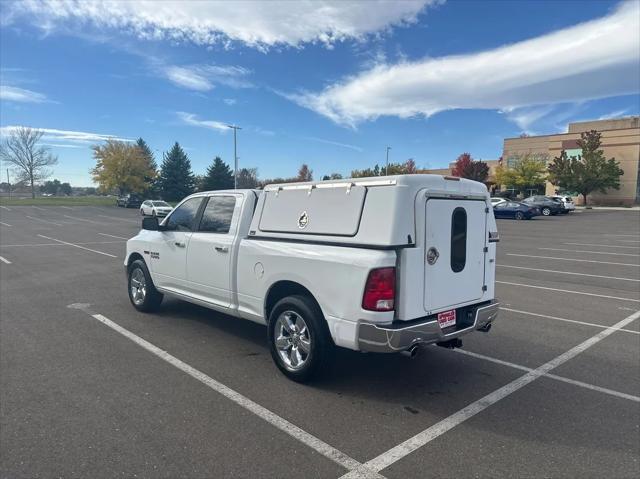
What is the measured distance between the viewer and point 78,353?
4.95 m

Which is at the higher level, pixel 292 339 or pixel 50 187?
pixel 50 187

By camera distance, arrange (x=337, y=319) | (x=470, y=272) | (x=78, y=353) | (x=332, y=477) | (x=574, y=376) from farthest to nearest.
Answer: (x=78, y=353), (x=574, y=376), (x=470, y=272), (x=337, y=319), (x=332, y=477)

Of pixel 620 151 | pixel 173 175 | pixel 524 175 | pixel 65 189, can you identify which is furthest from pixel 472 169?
pixel 65 189

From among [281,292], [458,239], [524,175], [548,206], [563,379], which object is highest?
[524,175]

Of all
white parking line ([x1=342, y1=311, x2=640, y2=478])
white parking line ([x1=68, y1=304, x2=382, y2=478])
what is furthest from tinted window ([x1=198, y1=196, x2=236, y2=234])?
white parking line ([x1=342, y1=311, x2=640, y2=478])

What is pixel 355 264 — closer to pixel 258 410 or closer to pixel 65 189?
pixel 258 410

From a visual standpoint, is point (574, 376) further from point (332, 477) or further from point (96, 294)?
point (96, 294)

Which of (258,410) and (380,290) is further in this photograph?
(258,410)

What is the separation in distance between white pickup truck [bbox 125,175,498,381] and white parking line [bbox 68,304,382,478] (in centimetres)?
57

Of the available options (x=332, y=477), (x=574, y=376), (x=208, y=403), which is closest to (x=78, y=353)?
(x=208, y=403)

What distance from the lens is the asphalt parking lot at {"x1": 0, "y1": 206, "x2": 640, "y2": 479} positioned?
9.80ft

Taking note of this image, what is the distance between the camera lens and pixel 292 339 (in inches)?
167

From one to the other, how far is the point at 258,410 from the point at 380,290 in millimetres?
1445

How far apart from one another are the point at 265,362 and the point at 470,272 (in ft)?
7.67
